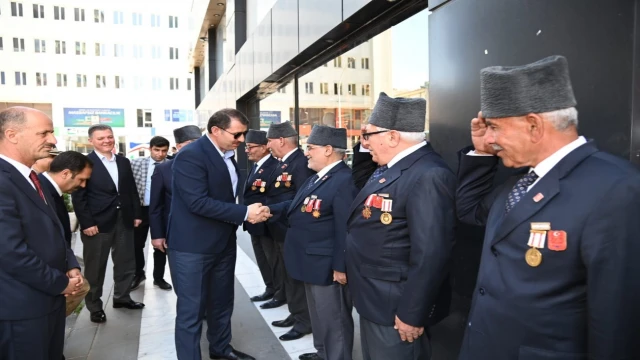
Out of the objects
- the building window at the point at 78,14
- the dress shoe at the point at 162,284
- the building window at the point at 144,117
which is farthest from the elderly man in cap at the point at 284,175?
the building window at the point at 78,14

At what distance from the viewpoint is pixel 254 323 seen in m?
4.12

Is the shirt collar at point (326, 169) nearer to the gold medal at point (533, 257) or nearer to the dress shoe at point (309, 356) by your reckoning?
the dress shoe at point (309, 356)

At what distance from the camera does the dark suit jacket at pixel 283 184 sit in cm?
424

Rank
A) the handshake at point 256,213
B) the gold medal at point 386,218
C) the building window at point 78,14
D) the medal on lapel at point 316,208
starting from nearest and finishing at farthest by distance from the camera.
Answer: the gold medal at point 386,218, the medal on lapel at point 316,208, the handshake at point 256,213, the building window at point 78,14

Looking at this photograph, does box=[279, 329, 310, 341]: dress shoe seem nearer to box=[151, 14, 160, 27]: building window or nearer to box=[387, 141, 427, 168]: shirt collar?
box=[387, 141, 427, 168]: shirt collar

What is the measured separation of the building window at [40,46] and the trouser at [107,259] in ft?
125

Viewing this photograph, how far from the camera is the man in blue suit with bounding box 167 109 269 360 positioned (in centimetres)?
291

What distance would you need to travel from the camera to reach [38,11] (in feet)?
116

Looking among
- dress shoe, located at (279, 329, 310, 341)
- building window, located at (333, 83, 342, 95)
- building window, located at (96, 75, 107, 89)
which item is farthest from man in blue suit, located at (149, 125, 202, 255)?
building window, located at (96, 75, 107, 89)

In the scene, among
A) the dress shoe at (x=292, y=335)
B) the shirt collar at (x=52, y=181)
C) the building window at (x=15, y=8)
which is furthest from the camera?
the building window at (x=15, y=8)

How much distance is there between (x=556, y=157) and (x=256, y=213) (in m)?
2.14

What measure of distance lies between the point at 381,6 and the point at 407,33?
0.36 meters

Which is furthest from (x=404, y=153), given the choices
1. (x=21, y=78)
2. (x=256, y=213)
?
(x=21, y=78)

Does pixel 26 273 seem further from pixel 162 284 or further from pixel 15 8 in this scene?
pixel 15 8
